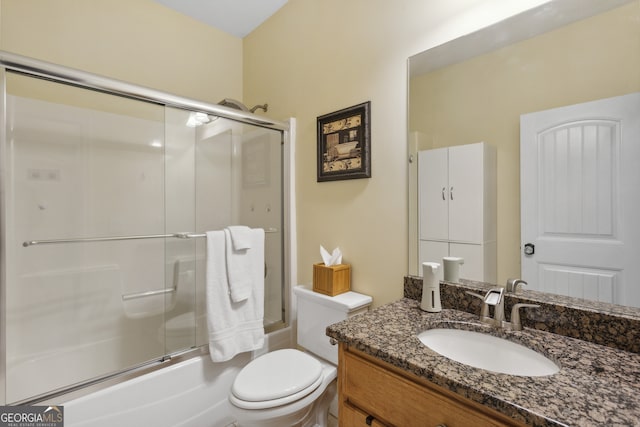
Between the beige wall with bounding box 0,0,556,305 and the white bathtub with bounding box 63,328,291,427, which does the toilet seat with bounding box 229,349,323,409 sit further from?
the beige wall with bounding box 0,0,556,305

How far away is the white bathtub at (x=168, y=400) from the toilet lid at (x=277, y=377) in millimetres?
393

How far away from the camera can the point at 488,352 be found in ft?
3.12

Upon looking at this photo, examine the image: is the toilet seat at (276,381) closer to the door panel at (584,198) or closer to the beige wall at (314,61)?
the beige wall at (314,61)

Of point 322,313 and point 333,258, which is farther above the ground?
point 333,258

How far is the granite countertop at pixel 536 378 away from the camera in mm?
570

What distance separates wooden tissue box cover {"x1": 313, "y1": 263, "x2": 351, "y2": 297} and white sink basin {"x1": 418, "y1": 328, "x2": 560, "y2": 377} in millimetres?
633

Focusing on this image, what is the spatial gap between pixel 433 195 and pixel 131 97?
59.3 inches

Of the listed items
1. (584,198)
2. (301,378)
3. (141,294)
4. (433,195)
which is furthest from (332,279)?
(141,294)

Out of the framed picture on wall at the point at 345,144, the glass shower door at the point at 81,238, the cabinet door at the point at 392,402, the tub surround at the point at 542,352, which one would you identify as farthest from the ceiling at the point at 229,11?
the cabinet door at the point at 392,402

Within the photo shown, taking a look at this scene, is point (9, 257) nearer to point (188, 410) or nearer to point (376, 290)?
point (188, 410)

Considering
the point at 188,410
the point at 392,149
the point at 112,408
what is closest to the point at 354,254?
the point at 392,149

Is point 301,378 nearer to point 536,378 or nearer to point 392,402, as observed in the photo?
point 392,402

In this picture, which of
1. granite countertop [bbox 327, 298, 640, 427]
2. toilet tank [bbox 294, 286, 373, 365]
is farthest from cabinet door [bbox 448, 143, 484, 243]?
toilet tank [bbox 294, 286, 373, 365]

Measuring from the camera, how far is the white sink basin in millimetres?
845
